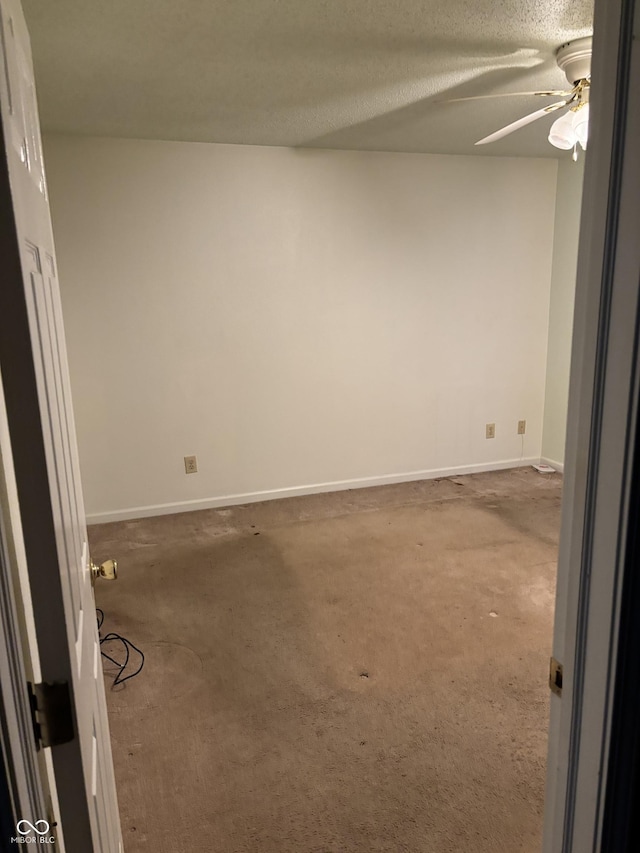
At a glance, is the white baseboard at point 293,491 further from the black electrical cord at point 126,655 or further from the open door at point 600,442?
the open door at point 600,442

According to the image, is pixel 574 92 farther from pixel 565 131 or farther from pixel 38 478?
pixel 38 478

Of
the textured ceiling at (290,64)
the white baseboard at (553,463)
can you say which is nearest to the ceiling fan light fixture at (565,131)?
the textured ceiling at (290,64)

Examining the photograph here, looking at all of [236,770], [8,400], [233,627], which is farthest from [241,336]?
[8,400]

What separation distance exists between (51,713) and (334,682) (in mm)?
1745

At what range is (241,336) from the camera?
156 inches

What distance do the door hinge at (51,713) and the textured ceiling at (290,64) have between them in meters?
2.01

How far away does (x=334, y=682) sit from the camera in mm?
2273

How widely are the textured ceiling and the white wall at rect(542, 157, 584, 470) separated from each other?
987 millimetres

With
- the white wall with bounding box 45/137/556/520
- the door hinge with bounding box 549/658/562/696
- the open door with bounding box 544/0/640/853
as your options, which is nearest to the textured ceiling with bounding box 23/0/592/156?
the white wall with bounding box 45/137/556/520

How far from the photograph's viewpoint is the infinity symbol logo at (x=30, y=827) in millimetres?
636

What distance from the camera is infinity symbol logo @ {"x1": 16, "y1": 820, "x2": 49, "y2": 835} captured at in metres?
0.64

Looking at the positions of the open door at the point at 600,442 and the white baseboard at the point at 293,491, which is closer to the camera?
the open door at the point at 600,442

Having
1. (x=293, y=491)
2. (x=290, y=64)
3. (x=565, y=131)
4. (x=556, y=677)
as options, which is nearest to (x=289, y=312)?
(x=293, y=491)

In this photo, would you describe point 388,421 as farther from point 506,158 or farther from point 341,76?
point 341,76
